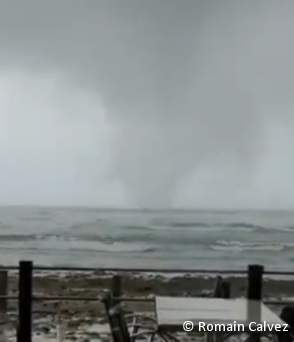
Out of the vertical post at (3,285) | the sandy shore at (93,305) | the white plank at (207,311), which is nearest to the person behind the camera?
the white plank at (207,311)

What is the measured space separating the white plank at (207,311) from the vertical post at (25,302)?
2.70 feet

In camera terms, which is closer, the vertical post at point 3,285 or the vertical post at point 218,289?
the vertical post at point 218,289

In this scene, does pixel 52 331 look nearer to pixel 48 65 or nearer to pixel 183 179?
pixel 48 65

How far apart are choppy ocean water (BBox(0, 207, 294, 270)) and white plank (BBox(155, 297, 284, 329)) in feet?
37.0

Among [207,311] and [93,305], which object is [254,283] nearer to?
[207,311]

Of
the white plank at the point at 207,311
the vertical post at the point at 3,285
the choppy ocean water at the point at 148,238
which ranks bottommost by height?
the white plank at the point at 207,311

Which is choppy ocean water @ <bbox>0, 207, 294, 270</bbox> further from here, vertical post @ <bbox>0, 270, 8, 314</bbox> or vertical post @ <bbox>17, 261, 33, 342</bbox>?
vertical post @ <bbox>17, 261, 33, 342</bbox>

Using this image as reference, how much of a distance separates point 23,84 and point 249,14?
510 cm

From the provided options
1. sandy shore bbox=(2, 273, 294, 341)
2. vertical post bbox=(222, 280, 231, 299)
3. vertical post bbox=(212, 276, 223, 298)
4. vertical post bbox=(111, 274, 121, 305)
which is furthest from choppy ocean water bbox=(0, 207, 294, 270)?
vertical post bbox=(222, 280, 231, 299)

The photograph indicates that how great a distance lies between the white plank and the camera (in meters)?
3.07

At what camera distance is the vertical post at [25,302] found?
4.01m

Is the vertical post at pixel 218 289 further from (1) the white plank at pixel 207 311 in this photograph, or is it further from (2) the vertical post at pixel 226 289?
(1) the white plank at pixel 207 311

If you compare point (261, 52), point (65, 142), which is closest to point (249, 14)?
point (261, 52)

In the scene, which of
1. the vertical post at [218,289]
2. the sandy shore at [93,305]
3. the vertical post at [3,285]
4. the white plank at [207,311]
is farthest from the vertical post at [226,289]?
the vertical post at [3,285]
